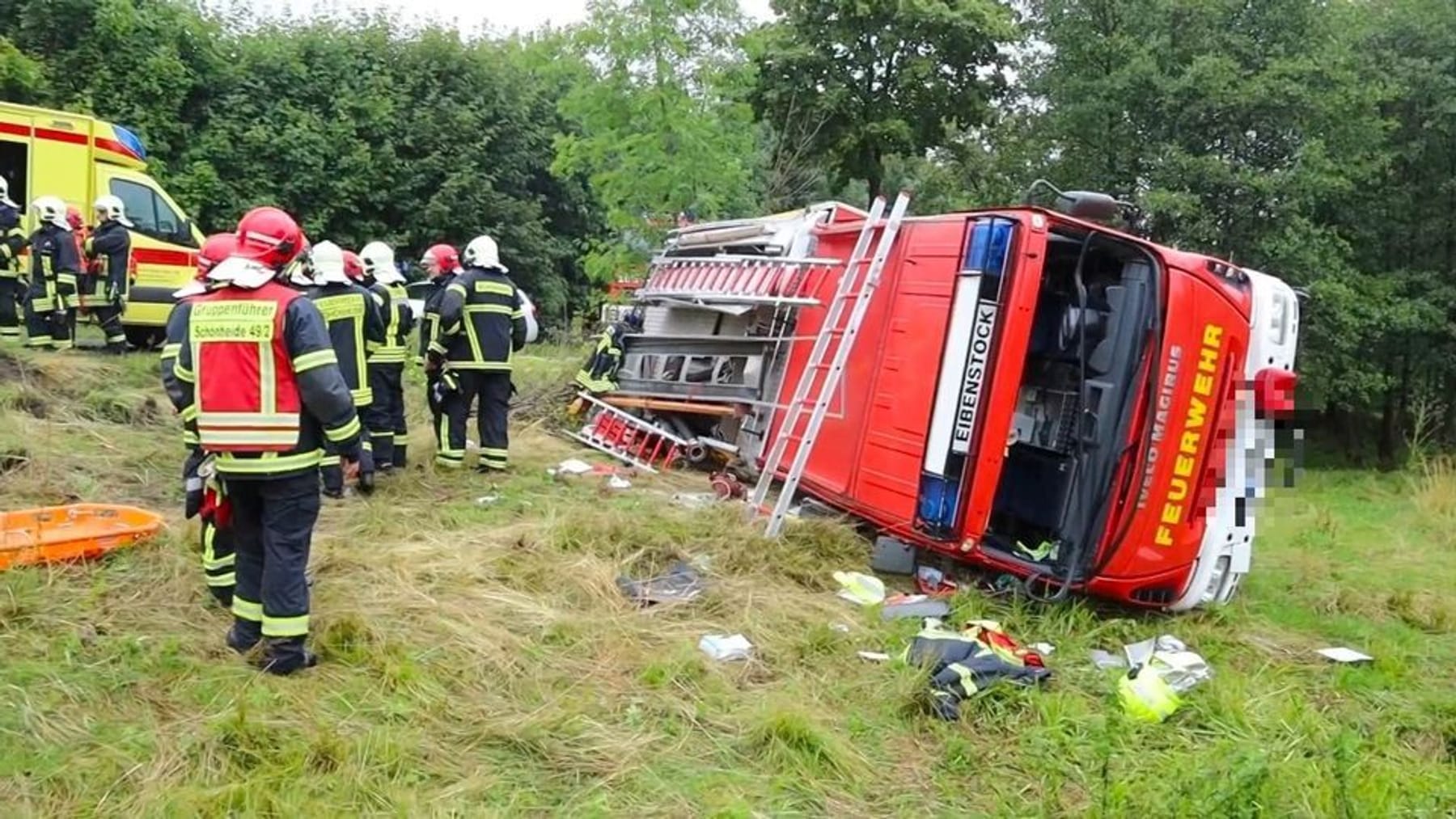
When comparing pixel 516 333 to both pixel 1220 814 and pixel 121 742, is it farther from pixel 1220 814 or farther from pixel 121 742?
pixel 1220 814

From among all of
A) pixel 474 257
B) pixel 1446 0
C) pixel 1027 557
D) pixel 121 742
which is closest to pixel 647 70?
pixel 474 257

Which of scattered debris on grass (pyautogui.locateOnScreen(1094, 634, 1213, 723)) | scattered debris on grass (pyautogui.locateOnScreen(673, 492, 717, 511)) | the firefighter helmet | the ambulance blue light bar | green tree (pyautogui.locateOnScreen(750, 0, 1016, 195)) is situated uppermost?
green tree (pyautogui.locateOnScreen(750, 0, 1016, 195))

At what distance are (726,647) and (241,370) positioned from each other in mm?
2159

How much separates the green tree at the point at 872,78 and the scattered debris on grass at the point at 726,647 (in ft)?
47.0

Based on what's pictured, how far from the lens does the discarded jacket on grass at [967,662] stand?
160 inches

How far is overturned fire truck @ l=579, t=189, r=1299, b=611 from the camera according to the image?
507 centimetres

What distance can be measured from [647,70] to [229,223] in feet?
27.3

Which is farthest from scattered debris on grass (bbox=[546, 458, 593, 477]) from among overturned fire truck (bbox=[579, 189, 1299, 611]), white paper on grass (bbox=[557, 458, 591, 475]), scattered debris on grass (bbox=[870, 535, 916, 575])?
scattered debris on grass (bbox=[870, 535, 916, 575])

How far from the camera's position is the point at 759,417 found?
7520mm

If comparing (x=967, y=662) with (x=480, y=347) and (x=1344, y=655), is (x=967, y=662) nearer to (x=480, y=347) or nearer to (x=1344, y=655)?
(x=1344, y=655)

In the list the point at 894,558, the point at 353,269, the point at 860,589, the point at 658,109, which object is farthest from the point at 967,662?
the point at 658,109

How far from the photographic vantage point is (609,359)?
930 cm

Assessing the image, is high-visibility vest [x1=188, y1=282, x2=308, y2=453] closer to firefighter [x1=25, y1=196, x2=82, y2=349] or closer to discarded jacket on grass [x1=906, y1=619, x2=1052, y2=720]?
discarded jacket on grass [x1=906, y1=619, x2=1052, y2=720]

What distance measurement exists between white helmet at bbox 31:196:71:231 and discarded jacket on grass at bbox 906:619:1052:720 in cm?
841
